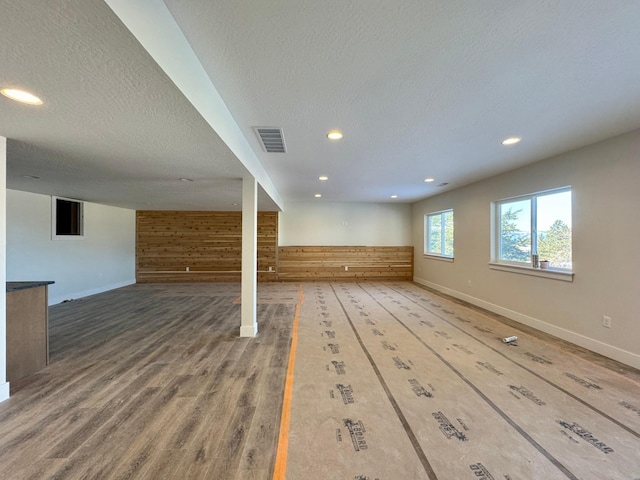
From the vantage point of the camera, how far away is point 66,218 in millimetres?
5695

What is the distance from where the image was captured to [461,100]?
2.15m

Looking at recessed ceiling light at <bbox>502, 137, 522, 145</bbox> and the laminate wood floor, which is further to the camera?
recessed ceiling light at <bbox>502, 137, 522, 145</bbox>

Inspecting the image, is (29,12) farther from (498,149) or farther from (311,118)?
(498,149)

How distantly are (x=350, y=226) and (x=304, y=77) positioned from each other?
6.71 metres

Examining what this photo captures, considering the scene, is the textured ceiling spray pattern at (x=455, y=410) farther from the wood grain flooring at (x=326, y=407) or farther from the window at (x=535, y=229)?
the window at (x=535, y=229)

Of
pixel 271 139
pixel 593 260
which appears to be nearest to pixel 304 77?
pixel 271 139

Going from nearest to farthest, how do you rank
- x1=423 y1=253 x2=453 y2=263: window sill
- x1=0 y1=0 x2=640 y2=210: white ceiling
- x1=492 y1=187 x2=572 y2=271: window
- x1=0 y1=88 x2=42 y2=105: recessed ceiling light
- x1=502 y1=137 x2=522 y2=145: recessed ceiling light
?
x1=0 y1=0 x2=640 y2=210: white ceiling
x1=0 y1=88 x2=42 y2=105: recessed ceiling light
x1=502 y1=137 x2=522 y2=145: recessed ceiling light
x1=492 y1=187 x2=572 y2=271: window
x1=423 y1=253 x2=453 y2=263: window sill

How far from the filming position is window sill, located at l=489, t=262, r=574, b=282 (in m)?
3.53

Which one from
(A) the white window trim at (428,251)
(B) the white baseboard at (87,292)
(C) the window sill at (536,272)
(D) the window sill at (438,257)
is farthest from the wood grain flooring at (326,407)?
(A) the white window trim at (428,251)

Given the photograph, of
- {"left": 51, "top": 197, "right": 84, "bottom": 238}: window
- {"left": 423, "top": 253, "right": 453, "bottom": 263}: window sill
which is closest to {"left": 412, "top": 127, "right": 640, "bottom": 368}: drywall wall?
{"left": 423, "top": 253, "right": 453, "bottom": 263}: window sill

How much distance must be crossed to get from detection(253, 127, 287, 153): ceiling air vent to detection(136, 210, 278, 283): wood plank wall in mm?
4995

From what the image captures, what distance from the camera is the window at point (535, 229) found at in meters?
3.68

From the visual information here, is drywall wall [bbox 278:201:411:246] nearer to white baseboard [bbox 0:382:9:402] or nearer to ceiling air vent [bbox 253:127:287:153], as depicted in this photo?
ceiling air vent [bbox 253:127:287:153]

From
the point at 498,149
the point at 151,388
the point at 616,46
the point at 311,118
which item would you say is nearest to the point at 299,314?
the point at 151,388
